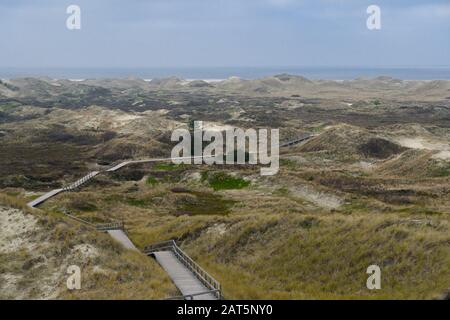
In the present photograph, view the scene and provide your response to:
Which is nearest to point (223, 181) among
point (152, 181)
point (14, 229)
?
point (152, 181)

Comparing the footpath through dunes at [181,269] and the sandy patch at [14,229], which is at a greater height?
the sandy patch at [14,229]

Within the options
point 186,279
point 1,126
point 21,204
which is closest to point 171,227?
point 21,204

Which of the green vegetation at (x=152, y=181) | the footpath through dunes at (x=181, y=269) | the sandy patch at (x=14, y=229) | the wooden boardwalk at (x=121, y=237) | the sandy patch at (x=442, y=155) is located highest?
the sandy patch at (x=442, y=155)

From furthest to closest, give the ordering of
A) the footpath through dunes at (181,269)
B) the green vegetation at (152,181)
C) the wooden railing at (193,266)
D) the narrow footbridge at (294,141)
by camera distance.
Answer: the narrow footbridge at (294,141)
the green vegetation at (152,181)
the wooden railing at (193,266)
the footpath through dunes at (181,269)

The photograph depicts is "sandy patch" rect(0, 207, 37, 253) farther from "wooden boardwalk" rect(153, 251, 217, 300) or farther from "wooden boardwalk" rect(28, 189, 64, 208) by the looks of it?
"wooden boardwalk" rect(28, 189, 64, 208)

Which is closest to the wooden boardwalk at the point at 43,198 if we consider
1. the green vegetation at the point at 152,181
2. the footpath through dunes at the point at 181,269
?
the footpath through dunes at the point at 181,269

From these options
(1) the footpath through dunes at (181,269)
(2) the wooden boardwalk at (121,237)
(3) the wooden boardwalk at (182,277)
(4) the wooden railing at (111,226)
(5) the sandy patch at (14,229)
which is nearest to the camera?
(3) the wooden boardwalk at (182,277)

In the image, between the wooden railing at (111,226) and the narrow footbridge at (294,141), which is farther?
the narrow footbridge at (294,141)

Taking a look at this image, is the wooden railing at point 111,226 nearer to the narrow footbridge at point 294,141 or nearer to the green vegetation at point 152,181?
the green vegetation at point 152,181
